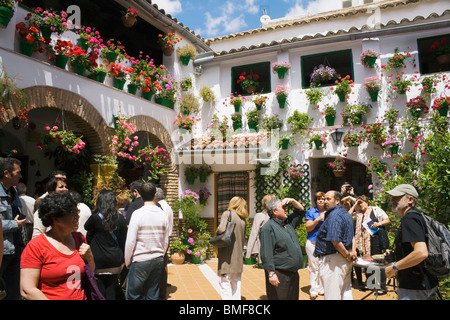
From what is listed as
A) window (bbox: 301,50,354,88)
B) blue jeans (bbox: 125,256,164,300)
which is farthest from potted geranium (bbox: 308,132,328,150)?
blue jeans (bbox: 125,256,164,300)

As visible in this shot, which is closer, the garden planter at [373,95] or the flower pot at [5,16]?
the flower pot at [5,16]

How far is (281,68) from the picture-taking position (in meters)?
9.62

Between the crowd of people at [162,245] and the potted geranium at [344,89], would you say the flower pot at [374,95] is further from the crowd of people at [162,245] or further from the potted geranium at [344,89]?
the crowd of people at [162,245]

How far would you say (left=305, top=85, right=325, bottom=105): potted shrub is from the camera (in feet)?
30.3

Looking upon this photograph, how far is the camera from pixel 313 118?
31.0 feet

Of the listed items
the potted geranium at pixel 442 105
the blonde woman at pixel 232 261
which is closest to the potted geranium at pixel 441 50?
the potted geranium at pixel 442 105

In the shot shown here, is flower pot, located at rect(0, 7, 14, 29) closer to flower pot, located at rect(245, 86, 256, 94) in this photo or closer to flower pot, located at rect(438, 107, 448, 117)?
flower pot, located at rect(245, 86, 256, 94)

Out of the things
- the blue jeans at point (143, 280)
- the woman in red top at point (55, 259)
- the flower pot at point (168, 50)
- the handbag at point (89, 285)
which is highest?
the flower pot at point (168, 50)

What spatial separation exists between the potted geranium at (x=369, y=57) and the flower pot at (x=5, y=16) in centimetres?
781

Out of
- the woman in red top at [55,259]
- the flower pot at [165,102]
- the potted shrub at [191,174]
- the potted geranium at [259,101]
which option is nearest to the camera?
the woman in red top at [55,259]

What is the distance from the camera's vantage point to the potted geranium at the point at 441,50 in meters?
8.26

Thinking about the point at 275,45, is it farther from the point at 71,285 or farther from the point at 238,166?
the point at 71,285
